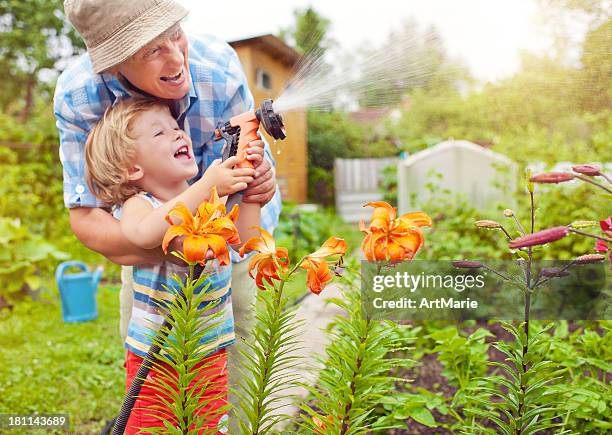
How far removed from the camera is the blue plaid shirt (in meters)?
1.37

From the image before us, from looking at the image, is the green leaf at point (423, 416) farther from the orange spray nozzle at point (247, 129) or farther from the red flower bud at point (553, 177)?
the red flower bud at point (553, 177)

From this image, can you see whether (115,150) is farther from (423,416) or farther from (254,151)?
(423,416)

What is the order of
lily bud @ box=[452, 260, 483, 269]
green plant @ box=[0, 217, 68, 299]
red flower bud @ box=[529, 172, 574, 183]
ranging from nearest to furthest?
red flower bud @ box=[529, 172, 574, 183] < lily bud @ box=[452, 260, 483, 269] < green plant @ box=[0, 217, 68, 299]

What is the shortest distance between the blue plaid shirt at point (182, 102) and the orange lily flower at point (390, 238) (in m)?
0.67

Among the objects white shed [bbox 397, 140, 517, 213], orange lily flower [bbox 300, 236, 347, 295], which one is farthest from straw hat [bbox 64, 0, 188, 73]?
white shed [bbox 397, 140, 517, 213]

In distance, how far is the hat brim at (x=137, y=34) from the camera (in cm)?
117

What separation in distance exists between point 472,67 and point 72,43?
703 centimetres

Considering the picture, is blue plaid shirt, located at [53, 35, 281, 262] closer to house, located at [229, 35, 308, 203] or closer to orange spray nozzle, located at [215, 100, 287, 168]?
orange spray nozzle, located at [215, 100, 287, 168]

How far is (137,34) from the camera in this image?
1.17 m

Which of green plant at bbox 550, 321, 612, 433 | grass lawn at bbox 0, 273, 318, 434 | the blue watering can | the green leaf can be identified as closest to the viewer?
green plant at bbox 550, 321, 612, 433

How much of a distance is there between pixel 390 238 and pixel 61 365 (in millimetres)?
2497

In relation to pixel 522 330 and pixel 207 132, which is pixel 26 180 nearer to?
pixel 207 132

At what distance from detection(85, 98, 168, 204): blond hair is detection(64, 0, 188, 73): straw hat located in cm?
10

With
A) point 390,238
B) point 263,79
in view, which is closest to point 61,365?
point 390,238
